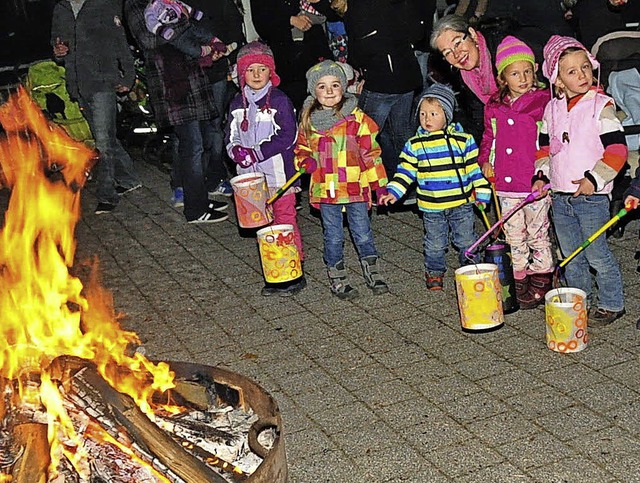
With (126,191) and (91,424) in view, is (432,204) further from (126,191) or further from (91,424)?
(126,191)

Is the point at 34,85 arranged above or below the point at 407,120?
above

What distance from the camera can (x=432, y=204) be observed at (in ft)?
23.4

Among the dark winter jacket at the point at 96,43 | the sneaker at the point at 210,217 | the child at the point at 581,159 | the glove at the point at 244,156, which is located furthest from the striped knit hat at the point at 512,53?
the dark winter jacket at the point at 96,43

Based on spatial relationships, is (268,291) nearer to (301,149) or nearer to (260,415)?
(301,149)

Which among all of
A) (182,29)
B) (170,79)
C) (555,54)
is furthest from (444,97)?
(170,79)

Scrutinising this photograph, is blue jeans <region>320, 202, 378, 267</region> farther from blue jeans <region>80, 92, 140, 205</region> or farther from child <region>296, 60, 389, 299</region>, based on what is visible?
blue jeans <region>80, 92, 140, 205</region>

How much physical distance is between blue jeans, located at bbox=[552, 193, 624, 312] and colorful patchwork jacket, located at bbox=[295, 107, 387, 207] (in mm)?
1395

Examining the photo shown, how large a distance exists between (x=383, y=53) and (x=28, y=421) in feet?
18.4

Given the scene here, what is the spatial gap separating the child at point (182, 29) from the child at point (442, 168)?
294 centimetres

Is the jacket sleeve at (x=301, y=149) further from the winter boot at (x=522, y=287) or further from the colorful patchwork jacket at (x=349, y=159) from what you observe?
the winter boot at (x=522, y=287)

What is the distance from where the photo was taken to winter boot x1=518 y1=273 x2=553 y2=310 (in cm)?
691

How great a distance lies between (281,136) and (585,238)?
2559 millimetres

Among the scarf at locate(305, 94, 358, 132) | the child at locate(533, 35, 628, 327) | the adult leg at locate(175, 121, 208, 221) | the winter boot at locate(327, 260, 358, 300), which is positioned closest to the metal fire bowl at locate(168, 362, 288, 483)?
the child at locate(533, 35, 628, 327)

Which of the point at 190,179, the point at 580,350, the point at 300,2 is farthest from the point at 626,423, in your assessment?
the point at 300,2
